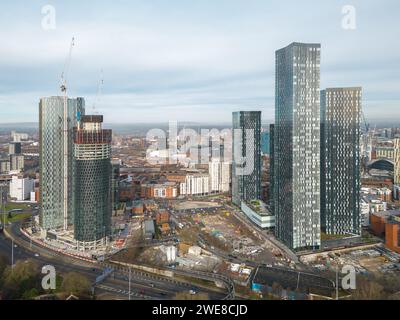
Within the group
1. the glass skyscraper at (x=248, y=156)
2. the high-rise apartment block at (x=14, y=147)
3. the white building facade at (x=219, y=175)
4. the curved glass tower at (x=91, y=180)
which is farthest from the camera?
the high-rise apartment block at (x=14, y=147)

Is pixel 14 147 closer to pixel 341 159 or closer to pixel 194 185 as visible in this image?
pixel 194 185

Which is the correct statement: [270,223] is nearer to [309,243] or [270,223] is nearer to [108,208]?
[309,243]

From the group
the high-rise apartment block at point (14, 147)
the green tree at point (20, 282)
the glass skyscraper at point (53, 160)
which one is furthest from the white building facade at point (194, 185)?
the high-rise apartment block at point (14, 147)

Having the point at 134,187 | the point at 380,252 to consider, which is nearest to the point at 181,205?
the point at 134,187

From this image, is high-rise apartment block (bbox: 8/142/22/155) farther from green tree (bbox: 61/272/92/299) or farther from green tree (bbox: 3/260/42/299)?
green tree (bbox: 61/272/92/299)

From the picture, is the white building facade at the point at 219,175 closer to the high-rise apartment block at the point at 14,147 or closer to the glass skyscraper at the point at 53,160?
the glass skyscraper at the point at 53,160

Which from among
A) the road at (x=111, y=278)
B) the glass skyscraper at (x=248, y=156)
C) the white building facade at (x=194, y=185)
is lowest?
the road at (x=111, y=278)

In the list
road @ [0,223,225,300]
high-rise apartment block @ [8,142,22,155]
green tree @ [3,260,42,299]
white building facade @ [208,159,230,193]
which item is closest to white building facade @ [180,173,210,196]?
white building facade @ [208,159,230,193]
